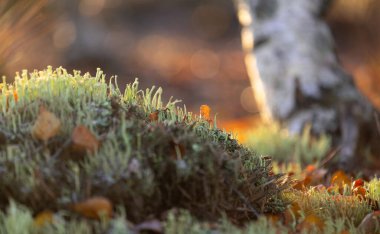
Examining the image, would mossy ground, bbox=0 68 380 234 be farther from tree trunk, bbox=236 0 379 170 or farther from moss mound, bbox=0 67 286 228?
tree trunk, bbox=236 0 379 170

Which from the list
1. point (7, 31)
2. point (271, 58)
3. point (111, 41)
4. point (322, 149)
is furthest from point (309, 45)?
point (111, 41)

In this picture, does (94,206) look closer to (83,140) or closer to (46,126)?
(83,140)

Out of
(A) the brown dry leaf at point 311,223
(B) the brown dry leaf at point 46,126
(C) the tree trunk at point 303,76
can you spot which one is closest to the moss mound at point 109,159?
(B) the brown dry leaf at point 46,126

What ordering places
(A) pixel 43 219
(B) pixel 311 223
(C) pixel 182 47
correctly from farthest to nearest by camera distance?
1. (C) pixel 182 47
2. (B) pixel 311 223
3. (A) pixel 43 219

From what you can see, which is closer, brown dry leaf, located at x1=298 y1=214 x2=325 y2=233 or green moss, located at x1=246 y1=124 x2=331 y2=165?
brown dry leaf, located at x1=298 y1=214 x2=325 y2=233

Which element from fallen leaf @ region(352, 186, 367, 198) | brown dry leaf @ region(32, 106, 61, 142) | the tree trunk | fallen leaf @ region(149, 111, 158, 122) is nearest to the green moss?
the tree trunk

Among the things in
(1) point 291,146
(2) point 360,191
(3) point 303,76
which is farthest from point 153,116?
(3) point 303,76
